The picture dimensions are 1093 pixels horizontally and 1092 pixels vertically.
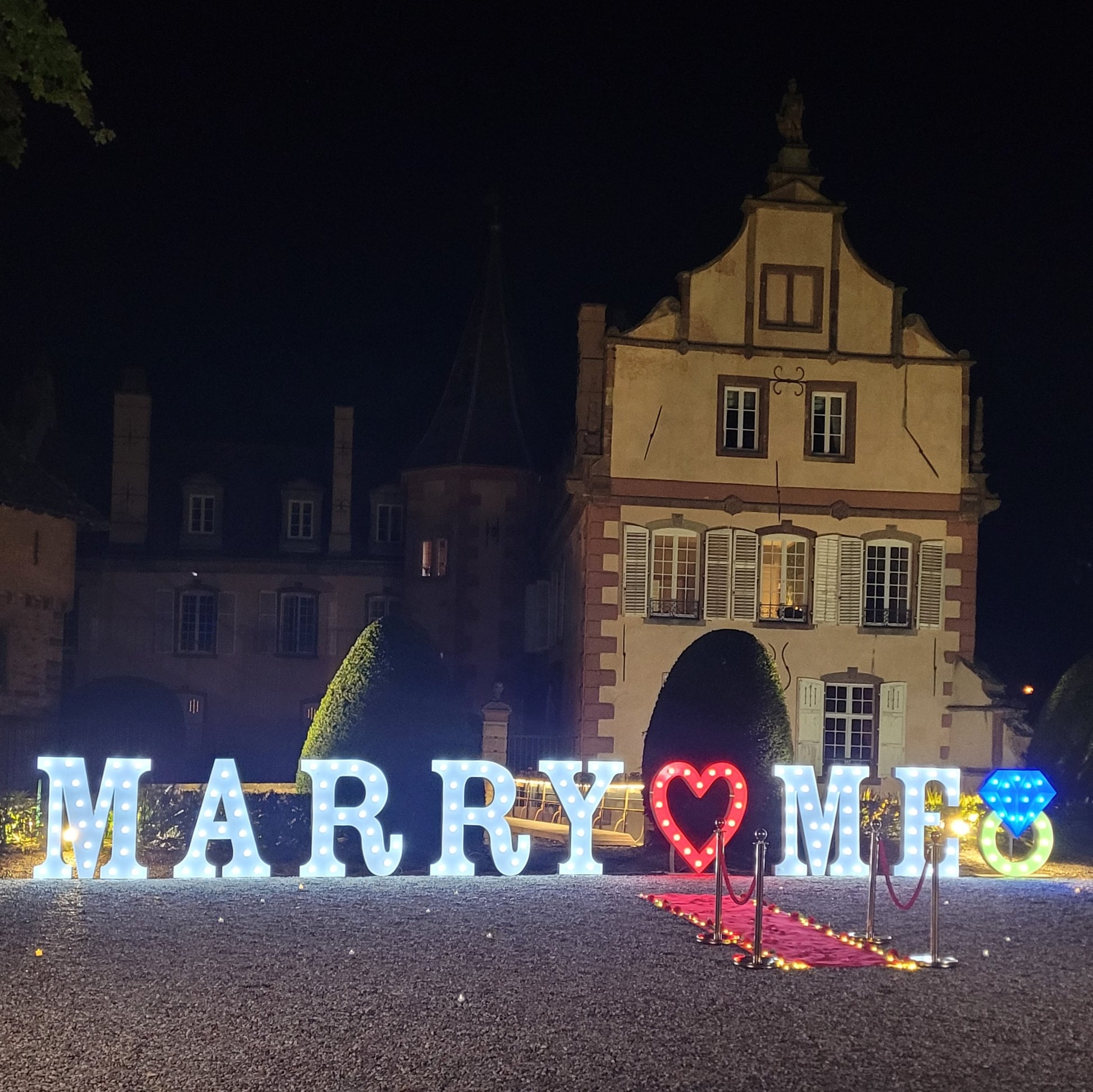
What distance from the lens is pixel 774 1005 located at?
10.0 metres

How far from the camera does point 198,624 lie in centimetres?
4259

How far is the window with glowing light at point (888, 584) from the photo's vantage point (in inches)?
1142

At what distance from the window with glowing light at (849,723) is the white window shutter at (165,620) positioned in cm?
2066

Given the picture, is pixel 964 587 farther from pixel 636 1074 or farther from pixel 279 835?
pixel 636 1074

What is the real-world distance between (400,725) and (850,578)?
1220 cm

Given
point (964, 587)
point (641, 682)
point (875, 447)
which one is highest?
point (875, 447)

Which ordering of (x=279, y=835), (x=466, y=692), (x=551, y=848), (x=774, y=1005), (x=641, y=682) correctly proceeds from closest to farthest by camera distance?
(x=774, y=1005)
(x=279, y=835)
(x=551, y=848)
(x=641, y=682)
(x=466, y=692)

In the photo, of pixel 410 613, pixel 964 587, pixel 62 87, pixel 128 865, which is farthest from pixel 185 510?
pixel 62 87

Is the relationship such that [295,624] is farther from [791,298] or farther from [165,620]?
[791,298]

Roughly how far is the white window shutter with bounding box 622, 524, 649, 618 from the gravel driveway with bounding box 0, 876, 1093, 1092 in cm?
1377

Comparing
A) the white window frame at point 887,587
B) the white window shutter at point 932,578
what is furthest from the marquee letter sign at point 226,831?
the white window shutter at point 932,578

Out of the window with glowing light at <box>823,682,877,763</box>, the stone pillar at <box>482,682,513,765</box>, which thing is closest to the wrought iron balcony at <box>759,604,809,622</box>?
the window with glowing light at <box>823,682,877,763</box>

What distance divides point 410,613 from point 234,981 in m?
31.5

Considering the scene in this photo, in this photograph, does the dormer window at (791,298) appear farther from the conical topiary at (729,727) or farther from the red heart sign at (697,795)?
the red heart sign at (697,795)
